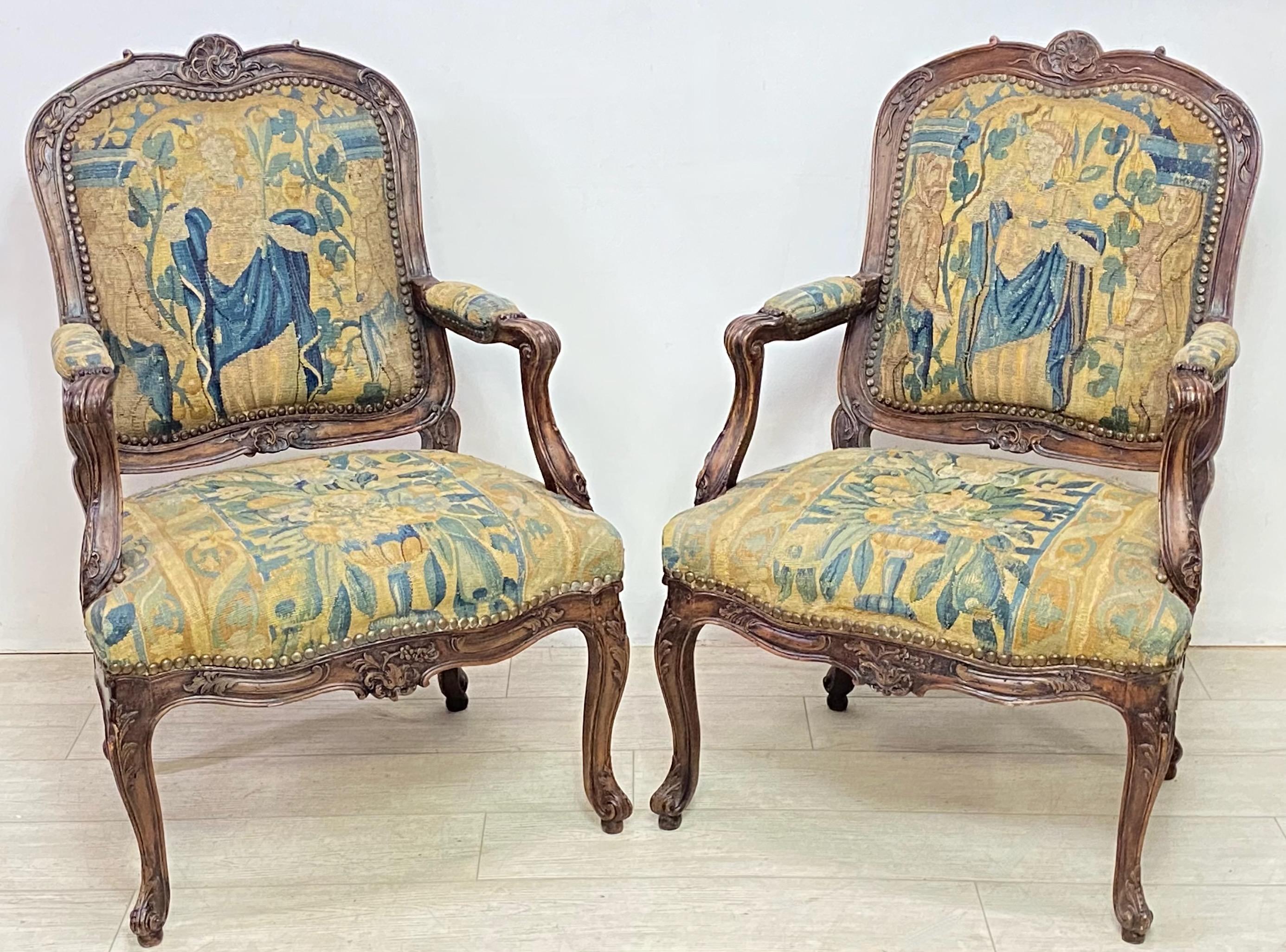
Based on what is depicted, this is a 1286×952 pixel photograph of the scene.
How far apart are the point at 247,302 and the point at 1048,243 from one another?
3.89 ft

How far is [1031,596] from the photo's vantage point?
63.7 inches

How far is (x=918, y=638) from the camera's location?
168 centimetres

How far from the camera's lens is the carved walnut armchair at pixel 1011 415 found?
1.64m

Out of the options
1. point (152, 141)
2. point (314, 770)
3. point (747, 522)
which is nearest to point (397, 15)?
point (152, 141)

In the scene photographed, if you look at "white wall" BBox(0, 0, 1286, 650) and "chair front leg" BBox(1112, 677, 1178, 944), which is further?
"white wall" BBox(0, 0, 1286, 650)

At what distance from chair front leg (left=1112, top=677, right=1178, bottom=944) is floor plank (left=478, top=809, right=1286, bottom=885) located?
0.42ft

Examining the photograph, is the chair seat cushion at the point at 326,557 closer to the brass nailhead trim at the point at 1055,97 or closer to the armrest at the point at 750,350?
the armrest at the point at 750,350

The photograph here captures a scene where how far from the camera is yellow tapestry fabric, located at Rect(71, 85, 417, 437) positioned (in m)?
1.94

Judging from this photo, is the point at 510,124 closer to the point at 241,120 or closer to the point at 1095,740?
the point at 241,120

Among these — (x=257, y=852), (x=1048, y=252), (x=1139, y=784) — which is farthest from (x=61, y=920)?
(x=1048, y=252)

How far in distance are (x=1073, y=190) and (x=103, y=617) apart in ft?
4.74

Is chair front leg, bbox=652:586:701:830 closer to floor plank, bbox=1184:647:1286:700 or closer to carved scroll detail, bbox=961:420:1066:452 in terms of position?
carved scroll detail, bbox=961:420:1066:452

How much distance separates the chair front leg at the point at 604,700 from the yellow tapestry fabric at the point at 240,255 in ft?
1.73

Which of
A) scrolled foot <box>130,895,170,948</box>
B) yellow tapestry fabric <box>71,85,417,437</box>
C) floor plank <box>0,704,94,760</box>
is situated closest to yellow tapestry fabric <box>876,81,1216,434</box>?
yellow tapestry fabric <box>71,85,417,437</box>
